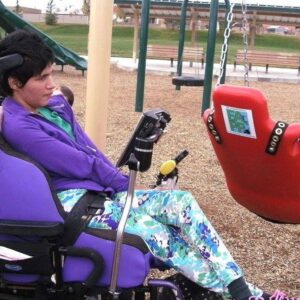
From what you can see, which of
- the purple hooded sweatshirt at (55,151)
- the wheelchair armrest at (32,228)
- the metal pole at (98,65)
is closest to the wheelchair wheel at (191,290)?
the purple hooded sweatshirt at (55,151)

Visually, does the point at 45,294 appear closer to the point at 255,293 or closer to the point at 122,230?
the point at 122,230

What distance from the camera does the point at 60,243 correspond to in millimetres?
2023

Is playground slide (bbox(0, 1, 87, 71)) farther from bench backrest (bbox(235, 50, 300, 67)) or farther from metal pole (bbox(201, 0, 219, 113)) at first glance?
metal pole (bbox(201, 0, 219, 113))

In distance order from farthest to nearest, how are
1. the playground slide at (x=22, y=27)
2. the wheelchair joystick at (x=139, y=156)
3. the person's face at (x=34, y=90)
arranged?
1. the playground slide at (x=22, y=27)
2. the person's face at (x=34, y=90)
3. the wheelchair joystick at (x=139, y=156)

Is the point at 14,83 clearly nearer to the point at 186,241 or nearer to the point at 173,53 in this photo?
the point at 186,241

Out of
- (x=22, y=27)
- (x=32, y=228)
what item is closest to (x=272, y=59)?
(x=22, y=27)

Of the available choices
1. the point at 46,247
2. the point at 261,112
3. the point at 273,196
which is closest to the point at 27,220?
the point at 46,247

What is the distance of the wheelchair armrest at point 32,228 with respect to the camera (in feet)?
6.40

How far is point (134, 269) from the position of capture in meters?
2.02

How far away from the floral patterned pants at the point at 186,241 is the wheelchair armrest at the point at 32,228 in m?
0.19

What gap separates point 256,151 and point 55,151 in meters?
1.18

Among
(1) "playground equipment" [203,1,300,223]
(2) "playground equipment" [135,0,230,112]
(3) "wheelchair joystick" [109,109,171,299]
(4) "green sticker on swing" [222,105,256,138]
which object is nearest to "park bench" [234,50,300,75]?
(2) "playground equipment" [135,0,230,112]

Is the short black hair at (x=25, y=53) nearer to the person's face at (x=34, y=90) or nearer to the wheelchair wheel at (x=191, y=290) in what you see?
the person's face at (x=34, y=90)

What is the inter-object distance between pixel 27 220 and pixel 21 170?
181 millimetres
